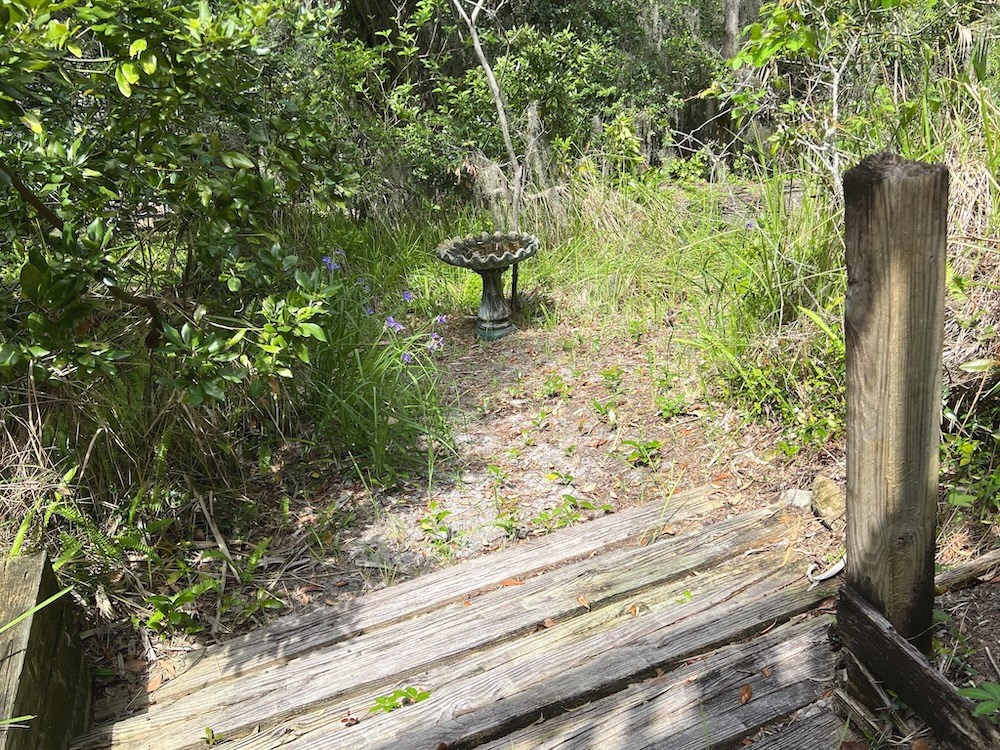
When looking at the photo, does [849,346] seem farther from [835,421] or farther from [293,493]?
[293,493]

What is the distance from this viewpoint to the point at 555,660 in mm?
2133

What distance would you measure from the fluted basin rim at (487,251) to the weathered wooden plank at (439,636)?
238 centimetres

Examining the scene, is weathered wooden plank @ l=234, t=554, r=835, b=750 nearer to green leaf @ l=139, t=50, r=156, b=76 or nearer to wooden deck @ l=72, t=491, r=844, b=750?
wooden deck @ l=72, t=491, r=844, b=750

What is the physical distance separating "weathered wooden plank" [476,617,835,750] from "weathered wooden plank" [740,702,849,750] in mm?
17

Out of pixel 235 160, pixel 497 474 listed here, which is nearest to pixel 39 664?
pixel 235 160

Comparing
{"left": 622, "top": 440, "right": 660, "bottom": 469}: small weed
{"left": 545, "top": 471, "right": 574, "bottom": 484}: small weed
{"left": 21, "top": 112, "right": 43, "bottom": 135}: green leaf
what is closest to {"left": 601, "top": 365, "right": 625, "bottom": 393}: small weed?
{"left": 622, "top": 440, "right": 660, "bottom": 469}: small weed

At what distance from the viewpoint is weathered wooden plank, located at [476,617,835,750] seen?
5.98ft

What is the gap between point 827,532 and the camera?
2492 mm

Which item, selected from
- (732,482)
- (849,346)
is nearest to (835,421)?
(732,482)

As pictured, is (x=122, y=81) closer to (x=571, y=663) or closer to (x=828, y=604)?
(x=571, y=663)

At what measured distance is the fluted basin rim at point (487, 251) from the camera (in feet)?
14.9

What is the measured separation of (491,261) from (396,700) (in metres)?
2.95

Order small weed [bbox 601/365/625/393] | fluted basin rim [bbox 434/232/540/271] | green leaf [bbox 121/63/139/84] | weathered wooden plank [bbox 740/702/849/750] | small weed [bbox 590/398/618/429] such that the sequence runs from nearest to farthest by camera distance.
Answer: weathered wooden plank [bbox 740/702/849/750], green leaf [bbox 121/63/139/84], small weed [bbox 590/398/618/429], small weed [bbox 601/365/625/393], fluted basin rim [bbox 434/232/540/271]

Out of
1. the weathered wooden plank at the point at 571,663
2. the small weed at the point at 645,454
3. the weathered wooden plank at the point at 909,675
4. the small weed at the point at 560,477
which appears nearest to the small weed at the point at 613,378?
the small weed at the point at 645,454
